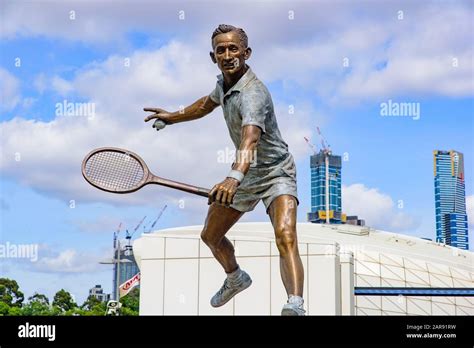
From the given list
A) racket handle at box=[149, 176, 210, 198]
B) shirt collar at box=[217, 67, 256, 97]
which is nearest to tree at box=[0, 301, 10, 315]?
racket handle at box=[149, 176, 210, 198]

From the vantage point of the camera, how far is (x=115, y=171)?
27.0ft

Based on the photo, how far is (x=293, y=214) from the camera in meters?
7.85

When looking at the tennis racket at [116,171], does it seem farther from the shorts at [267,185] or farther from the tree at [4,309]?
the tree at [4,309]

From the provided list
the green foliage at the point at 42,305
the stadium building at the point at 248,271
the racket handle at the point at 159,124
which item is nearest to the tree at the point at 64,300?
the green foliage at the point at 42,305

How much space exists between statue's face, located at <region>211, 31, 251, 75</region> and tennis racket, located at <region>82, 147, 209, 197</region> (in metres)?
1.34

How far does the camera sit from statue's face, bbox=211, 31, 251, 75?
7906 millimetres

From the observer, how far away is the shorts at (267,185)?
26.3 feet

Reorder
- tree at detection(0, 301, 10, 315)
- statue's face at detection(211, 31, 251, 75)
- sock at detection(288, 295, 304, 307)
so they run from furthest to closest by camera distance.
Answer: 1. tree at detection(0, 301, 10, 315)
2. statue's face at detection(211, 31, 251, 75)
3. sock at detection(288, 295, 304, 307)

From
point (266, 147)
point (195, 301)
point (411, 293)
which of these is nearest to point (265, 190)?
point (266, 147)

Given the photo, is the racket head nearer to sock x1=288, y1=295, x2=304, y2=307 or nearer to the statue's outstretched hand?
the statue's outstretched hand

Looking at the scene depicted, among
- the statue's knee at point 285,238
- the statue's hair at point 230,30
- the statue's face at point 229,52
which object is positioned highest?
the statue's hair at point 230,30

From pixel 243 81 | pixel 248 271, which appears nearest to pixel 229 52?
pixel 243 81
